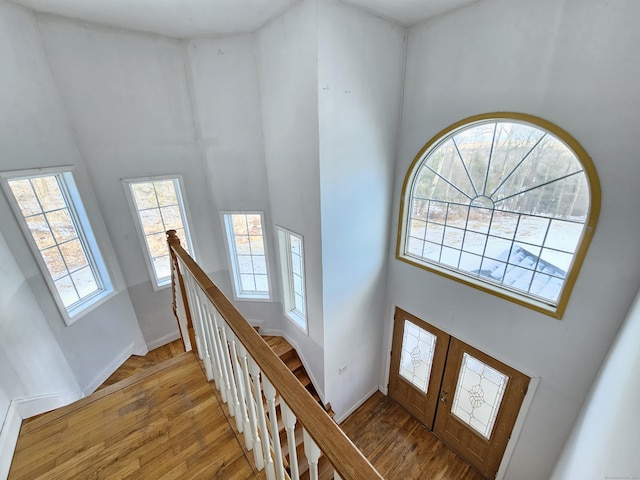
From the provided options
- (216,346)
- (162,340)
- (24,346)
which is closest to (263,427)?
(216,346)

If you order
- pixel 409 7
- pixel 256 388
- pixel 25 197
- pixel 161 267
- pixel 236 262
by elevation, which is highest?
pixel 409 7

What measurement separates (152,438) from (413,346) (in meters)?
3.52

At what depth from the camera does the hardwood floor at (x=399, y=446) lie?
11.8 ft

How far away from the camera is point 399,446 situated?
3896 mm

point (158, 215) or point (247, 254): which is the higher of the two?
point (158, 215)

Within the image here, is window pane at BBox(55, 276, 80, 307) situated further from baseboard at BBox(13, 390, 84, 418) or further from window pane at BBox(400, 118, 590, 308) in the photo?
window pane at BBox(400, 118, 590, 308)

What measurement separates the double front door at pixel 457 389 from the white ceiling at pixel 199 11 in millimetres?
3671

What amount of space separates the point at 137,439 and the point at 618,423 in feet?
8.22

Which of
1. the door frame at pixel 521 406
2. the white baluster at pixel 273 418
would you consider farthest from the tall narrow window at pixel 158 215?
the white baluster at pixel 273 418

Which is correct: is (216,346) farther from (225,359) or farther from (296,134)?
(296,134)

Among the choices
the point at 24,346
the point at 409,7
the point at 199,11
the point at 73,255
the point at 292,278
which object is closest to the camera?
the point at 24,346

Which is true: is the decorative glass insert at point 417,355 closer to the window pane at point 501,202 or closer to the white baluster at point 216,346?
the window pane at point 501,202

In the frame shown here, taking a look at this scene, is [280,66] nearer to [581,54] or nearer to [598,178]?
[581,54]

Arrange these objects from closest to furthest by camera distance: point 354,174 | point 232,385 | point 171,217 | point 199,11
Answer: point 232,385 < point 199,11 < point 354,174 < point 171,217
